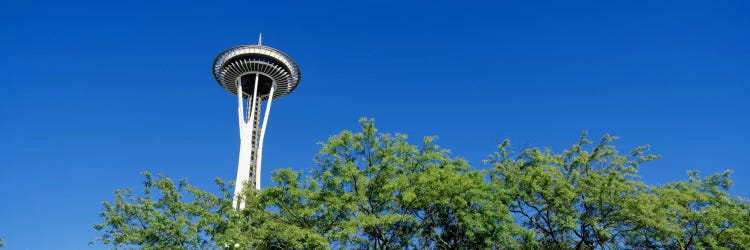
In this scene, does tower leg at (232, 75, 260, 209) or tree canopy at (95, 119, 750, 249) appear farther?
tower leg at (232, 75, 260, 209)

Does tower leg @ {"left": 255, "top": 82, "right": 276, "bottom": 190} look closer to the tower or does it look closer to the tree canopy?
the tower

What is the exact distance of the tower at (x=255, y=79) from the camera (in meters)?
57.1

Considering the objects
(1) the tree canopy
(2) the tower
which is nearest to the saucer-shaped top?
(2) the tower

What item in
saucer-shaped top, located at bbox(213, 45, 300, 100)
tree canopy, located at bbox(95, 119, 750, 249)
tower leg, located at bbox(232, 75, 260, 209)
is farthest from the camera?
saucer-shaped top, located at bbox(213, 45, 300, 100)

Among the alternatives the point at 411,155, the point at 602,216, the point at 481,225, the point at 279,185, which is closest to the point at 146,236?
the point at 279,185

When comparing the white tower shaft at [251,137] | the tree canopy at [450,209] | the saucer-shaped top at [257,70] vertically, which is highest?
the saucer-shaped top at [257,70]

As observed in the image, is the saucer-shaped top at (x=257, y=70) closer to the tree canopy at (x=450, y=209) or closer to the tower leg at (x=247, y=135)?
the tower leg at (x=247, y=135)

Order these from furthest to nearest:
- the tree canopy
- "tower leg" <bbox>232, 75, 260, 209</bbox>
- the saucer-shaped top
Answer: the saucer-shaped top
"tower leg" <bbox>232, 75, 260, 209</bbox>
the tree canopy

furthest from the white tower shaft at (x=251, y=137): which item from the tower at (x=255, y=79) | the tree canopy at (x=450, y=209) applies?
the tree canopy at (x=450, y=209)

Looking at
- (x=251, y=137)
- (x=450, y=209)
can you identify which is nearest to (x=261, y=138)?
(x=251, y=137)

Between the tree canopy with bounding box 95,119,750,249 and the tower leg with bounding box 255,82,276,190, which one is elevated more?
the tower leg with bounding box 255,82,276,190

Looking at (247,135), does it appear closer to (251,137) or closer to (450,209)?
(251,137)

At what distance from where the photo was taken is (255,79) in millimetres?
60719

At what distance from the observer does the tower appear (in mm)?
57062
